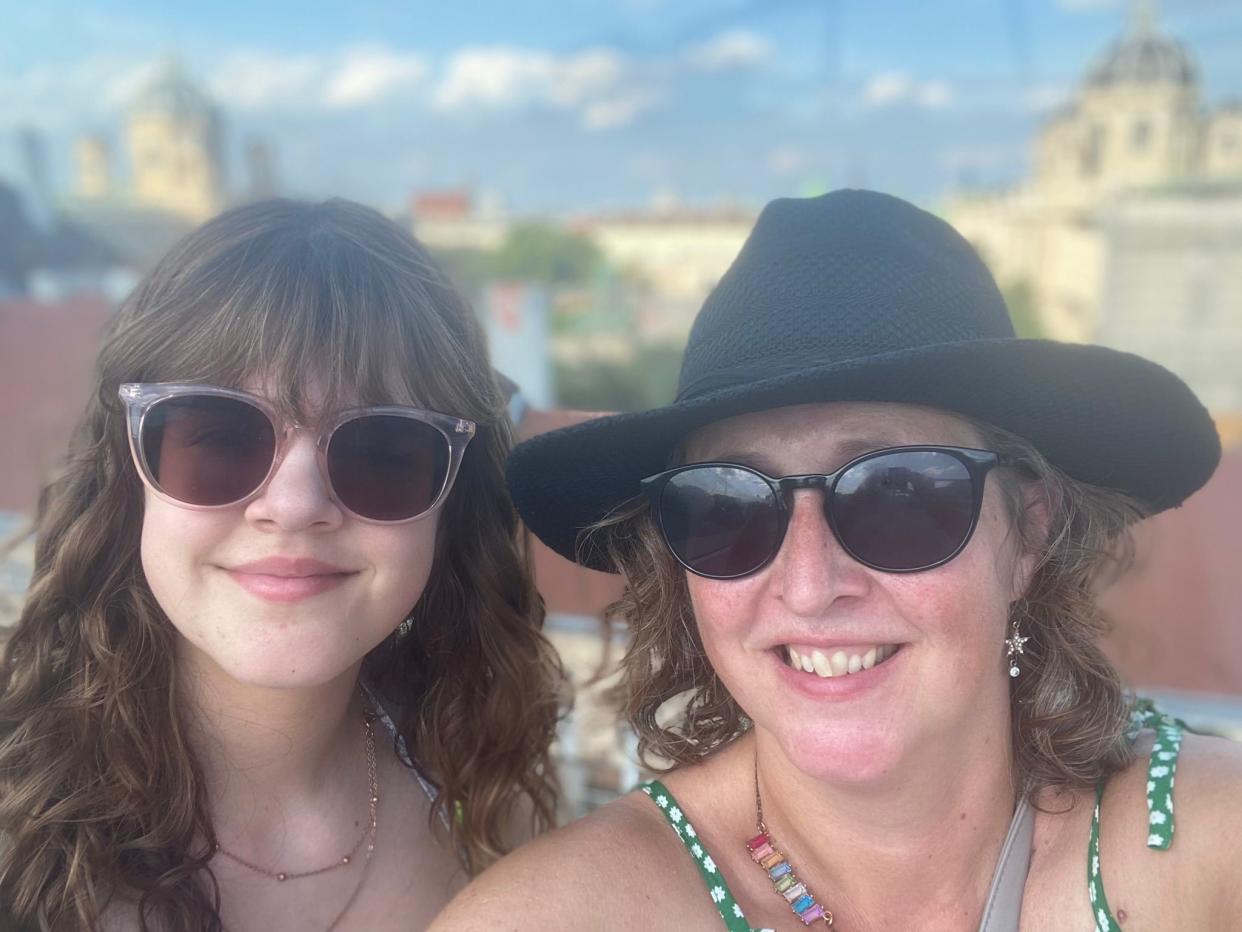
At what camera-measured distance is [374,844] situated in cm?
176

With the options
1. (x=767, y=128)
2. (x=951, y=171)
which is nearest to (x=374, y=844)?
(x=951, y=171)

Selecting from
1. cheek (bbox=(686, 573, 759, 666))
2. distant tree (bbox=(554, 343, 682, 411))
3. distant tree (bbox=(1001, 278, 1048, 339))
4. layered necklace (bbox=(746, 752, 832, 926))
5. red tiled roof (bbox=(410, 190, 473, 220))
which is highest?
cheek (bbox=(686, 573, 759, 666))

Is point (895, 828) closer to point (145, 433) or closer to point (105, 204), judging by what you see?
point (145, 433)

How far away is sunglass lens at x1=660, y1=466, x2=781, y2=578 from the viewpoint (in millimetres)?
1288

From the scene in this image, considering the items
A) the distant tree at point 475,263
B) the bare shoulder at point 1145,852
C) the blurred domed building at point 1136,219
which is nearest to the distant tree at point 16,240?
the distant tree at point 475,263

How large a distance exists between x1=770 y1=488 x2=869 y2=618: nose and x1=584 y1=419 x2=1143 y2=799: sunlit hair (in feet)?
0.91

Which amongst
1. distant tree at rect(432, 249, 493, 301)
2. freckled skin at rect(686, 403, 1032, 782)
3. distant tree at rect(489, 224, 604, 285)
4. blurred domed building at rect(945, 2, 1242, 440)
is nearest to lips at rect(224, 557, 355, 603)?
freckled skin at rect(686, 403, 1032, 782)

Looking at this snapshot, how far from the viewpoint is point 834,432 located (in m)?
1.28

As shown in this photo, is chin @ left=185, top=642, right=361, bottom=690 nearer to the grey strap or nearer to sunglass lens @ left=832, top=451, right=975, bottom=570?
sunglass lens @ left=832, top=451, right=975, bottom=570

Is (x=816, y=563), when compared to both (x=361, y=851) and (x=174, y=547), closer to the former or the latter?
(x=174, y=547)

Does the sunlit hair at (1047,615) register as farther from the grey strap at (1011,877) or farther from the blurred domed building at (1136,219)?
the blurred domed building at (1136,219)

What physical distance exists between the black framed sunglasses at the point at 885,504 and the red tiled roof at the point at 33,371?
6.63 meters

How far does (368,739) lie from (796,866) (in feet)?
2.89

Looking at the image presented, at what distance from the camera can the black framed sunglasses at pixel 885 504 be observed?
1244 millimetres
